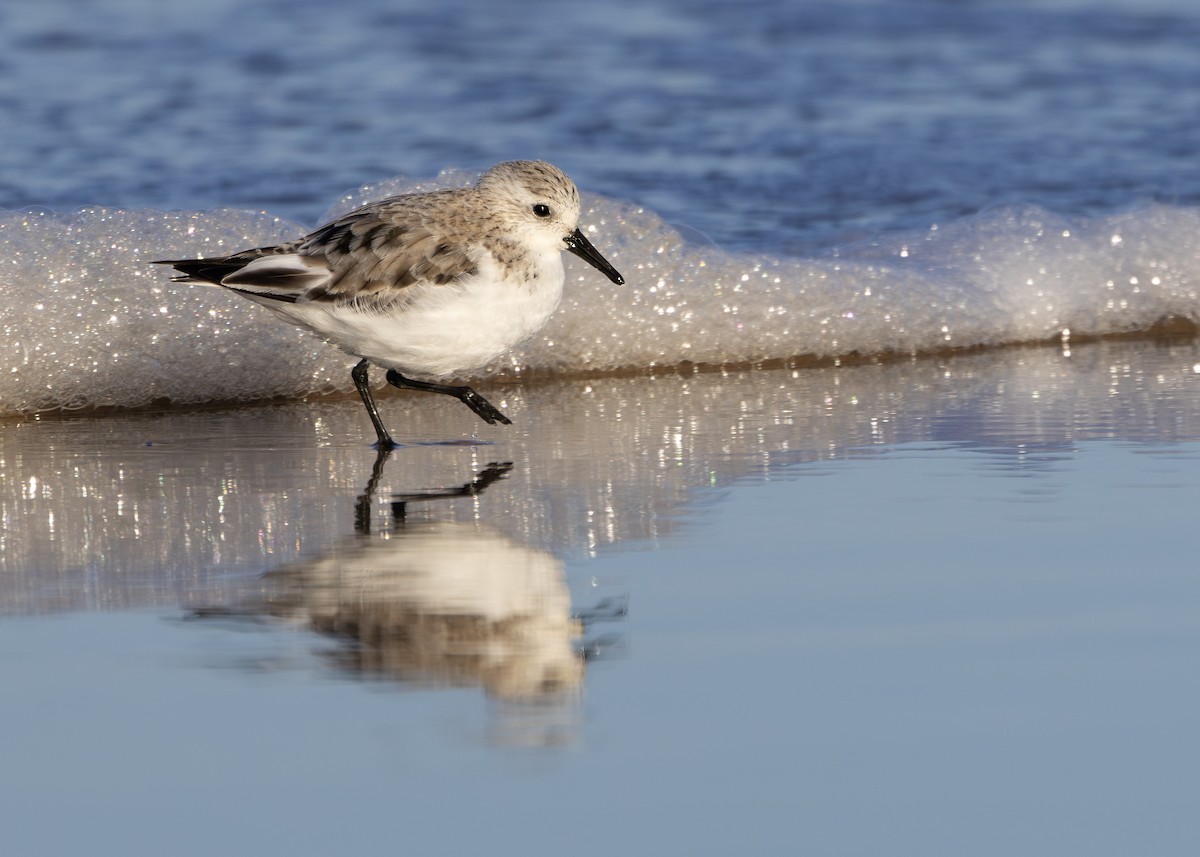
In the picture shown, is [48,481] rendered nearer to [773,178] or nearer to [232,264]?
[232,264]

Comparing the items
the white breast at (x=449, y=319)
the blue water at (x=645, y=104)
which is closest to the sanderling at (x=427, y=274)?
the white breast at (x=449, y=319)

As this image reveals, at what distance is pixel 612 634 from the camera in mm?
2900

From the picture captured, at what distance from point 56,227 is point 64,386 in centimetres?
69

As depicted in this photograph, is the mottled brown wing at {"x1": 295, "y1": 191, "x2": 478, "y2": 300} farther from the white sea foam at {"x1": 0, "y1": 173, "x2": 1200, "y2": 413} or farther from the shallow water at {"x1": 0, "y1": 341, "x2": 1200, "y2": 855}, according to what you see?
the white sea foam at {"x1": 0, "y1": 173, "x2": 1200, "y2": 413}

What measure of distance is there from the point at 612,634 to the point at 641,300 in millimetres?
3012

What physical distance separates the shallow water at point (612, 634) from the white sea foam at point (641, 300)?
47 cm

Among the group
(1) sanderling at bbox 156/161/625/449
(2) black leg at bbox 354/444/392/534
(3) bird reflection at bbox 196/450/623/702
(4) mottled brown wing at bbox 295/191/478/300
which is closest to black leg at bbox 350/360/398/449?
(2) black leg at bbox 354/444/392/534

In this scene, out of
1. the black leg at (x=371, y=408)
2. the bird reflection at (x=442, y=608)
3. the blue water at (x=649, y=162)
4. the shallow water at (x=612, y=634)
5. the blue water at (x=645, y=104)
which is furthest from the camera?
the blue water at (x=645, y=104)

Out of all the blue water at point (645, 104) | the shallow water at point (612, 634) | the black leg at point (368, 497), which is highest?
the blue water at point (645, 104)

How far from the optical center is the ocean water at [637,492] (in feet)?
7.54

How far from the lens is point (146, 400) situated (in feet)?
16.9

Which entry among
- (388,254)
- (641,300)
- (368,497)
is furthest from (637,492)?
(641,300)

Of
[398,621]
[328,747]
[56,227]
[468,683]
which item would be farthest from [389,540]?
[56,227]

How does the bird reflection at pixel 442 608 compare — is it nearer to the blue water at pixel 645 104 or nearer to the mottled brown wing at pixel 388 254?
the mottled brown wing at pixel 388 254
